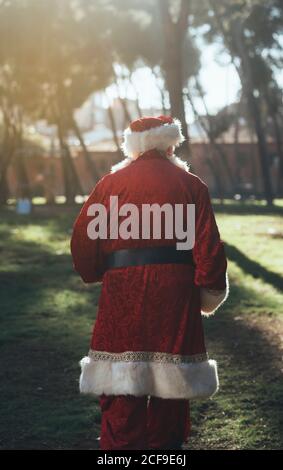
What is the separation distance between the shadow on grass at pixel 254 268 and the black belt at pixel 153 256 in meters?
7.79

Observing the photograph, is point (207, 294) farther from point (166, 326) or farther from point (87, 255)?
point (87, 255)

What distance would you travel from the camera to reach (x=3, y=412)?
6418mm

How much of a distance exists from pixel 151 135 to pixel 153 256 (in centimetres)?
67

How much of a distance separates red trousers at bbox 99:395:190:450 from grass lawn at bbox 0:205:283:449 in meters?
0.90

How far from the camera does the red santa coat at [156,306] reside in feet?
15.5

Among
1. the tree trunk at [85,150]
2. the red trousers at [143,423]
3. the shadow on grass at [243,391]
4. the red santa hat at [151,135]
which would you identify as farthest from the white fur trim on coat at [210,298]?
the tree trunk at [85,150]

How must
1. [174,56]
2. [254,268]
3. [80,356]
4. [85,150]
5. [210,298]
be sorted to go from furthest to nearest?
[85,150], [174,56], [254,268], [80,356], [210,298]

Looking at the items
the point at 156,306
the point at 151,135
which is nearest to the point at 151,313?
the point at 156,306

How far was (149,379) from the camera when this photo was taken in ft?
15.7

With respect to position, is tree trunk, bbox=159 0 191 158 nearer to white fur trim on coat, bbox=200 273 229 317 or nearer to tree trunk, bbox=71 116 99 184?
white fur trim on coat, bbox=200 273 229 317

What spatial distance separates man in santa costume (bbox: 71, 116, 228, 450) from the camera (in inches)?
186

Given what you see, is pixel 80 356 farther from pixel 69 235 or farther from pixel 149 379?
pixel 69 235

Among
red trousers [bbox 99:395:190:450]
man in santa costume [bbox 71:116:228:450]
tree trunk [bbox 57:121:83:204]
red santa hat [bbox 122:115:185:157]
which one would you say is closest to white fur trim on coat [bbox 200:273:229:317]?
man in santa costume [bbox 71:116:228:450]
